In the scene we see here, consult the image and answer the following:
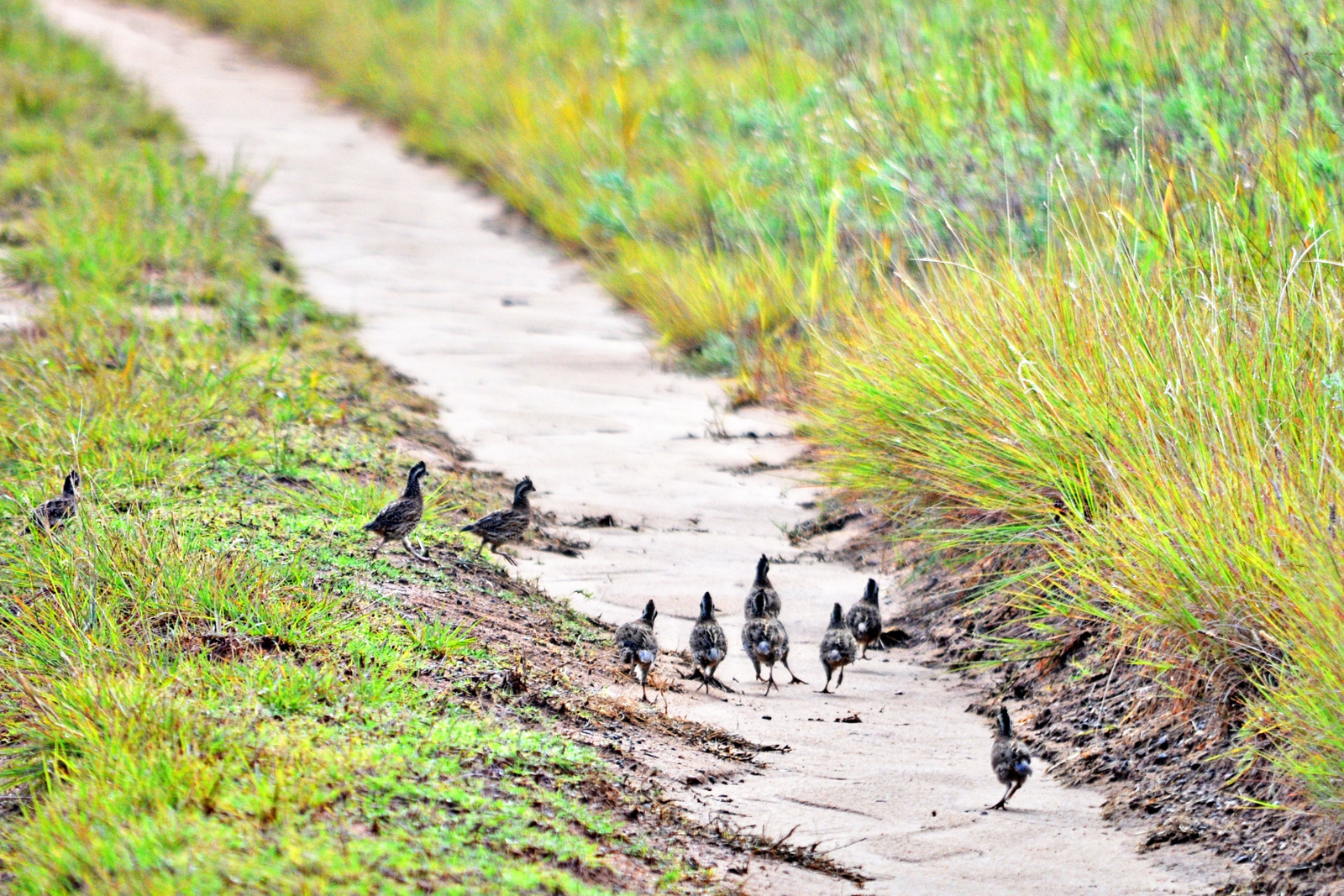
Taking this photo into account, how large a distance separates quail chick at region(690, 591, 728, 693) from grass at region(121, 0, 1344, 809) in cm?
95

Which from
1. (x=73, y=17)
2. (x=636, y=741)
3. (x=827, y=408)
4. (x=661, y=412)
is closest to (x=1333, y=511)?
(x=636, y=741)

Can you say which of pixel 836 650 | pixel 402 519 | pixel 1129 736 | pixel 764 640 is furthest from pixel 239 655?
pixel 1129 736

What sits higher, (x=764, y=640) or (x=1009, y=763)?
(x=1009, y=763)

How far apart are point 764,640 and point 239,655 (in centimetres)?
175

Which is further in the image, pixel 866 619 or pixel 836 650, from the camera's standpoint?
pixel 866 619

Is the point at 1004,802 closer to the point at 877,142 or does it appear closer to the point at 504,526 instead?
the point at 504,526

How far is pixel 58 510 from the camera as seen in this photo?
465 centimetres

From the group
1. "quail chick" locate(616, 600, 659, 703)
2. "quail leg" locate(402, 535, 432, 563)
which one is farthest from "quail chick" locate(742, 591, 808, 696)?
"quail leg" locate(402, 535, 432, 563)

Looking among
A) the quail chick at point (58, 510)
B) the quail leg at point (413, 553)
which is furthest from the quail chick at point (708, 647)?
the quail chick at point (58, 510)

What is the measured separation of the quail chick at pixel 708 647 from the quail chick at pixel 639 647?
0.56 ft

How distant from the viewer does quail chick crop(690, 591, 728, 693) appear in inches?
184

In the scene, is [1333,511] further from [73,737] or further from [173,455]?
[173,455]

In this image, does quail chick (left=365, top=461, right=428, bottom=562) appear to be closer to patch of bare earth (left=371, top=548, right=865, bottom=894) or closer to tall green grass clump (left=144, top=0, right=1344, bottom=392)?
patch of bare earth (left=371, top=548, right=865, bottom=894)

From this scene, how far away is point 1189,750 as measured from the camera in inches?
155
